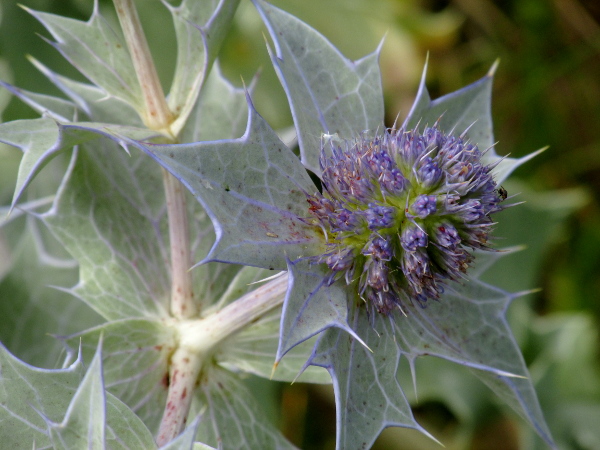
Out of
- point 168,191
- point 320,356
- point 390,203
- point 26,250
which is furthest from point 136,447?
point 26,250

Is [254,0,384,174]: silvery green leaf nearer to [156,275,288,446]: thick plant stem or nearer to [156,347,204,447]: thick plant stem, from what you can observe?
[156,275,288,446]: thick plant stem

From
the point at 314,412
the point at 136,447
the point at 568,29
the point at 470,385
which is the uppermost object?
the point at 568,29

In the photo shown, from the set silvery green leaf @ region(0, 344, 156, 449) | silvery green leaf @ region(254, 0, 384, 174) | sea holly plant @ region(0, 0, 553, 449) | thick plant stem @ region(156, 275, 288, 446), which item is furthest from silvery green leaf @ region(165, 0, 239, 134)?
silvery green leaf @ region(0, 344, 156, 449)

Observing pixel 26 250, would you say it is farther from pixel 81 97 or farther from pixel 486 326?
pixel 486 326

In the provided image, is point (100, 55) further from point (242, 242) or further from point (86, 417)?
point (86, 417)

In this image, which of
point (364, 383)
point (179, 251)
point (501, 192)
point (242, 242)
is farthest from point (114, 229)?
point (501, 192)
